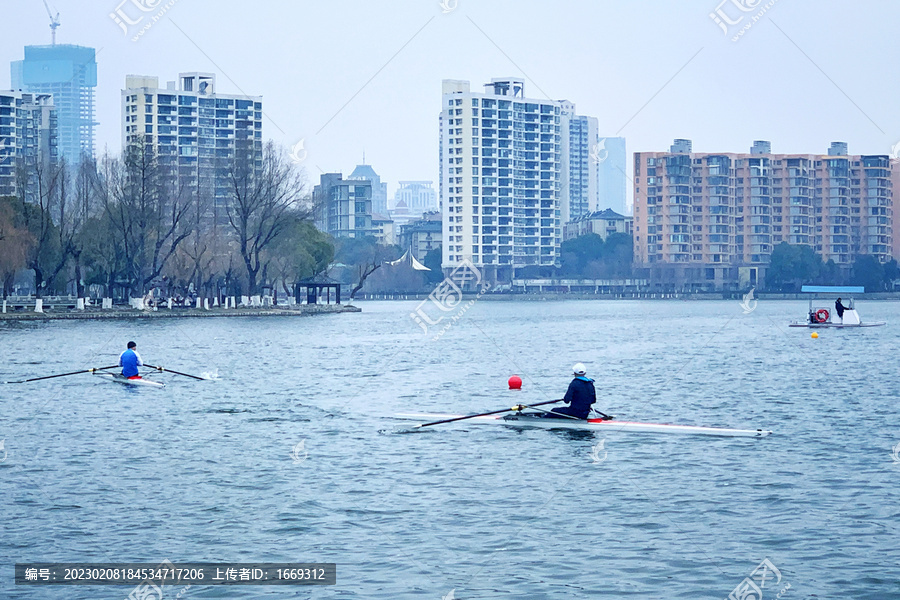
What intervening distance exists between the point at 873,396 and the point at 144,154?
67024 mm

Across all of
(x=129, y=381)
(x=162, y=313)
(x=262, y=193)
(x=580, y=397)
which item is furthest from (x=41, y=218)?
(x=580, y=397)

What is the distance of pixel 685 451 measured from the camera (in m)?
24.9

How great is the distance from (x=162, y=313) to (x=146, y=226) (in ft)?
23.5

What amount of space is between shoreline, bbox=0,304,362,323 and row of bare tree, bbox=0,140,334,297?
99.4 inches

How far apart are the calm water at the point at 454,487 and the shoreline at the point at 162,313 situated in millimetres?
42198

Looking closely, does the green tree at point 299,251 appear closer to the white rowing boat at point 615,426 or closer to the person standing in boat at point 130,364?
the person standing in boat at point 130,364

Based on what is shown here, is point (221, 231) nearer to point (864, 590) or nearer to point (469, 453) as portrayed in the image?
point (469, 453)

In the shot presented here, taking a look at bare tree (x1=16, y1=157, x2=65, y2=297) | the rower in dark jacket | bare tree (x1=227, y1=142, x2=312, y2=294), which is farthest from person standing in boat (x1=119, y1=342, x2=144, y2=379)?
bare tree (x1=227, y1=142, x2=312, y2=294)

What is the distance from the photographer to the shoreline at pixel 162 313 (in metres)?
84.6

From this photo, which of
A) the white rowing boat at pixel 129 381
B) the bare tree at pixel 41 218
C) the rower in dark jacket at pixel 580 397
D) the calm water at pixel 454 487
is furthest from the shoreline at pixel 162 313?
the rower in dark jacket at pixel 580 397

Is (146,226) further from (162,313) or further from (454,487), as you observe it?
(454,487)

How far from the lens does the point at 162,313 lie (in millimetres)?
92688

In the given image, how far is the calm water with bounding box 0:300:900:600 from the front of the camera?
1555 cm

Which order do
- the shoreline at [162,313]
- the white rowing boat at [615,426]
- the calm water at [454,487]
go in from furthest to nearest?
the shoreline at [162,313], the white rowing boat at [615,426], the calm water at [454,487]
